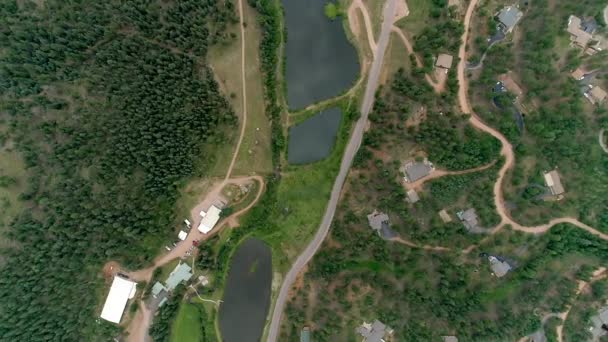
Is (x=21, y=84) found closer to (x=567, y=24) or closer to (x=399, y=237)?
(x=399, y=237)

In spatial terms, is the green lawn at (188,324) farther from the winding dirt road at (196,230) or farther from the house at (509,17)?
the house at (509,17)

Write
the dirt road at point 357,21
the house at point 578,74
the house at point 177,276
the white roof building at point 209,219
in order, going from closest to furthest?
the house at point 578,74 → the house at point 177,276 → the white roof building at point 209,219 → the dirt road at point 357,21

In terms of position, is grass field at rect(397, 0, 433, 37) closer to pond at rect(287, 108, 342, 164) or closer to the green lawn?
pond at rect(287, 108, 342, 164)

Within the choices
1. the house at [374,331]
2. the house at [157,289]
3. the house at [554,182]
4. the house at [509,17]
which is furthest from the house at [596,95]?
the house at [157,289]

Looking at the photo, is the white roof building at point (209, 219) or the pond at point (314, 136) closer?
the white roof building at point (209, 219)

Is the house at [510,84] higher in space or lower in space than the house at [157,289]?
higher

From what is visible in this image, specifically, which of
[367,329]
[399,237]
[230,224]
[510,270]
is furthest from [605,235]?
[230,224]
